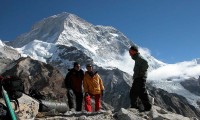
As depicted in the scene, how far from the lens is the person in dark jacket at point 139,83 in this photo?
12.7 metres

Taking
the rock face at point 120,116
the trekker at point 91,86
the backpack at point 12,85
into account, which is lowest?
the rock face at point 120,116

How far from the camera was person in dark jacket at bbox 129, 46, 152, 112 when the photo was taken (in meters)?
12.7

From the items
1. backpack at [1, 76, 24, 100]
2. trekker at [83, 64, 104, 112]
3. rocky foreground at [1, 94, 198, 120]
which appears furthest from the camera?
trekker at [83, 64, 104, 112]

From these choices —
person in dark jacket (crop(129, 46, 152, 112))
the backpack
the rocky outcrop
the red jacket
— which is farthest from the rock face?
the backpack

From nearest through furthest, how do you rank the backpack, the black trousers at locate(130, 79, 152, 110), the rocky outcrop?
the backpack, the rocky outcrop, the black trousers at locate(130, 79, 152, 110)

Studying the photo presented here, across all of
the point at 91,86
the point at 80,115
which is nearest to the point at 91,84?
the point at 91,86

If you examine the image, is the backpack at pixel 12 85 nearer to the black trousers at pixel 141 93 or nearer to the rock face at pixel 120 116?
the rock face at pixel 120 116

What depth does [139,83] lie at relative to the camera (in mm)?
12797

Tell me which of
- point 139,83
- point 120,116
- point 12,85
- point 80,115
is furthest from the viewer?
point 139,83

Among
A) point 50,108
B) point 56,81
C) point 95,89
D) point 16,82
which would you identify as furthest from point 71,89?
point 56,81

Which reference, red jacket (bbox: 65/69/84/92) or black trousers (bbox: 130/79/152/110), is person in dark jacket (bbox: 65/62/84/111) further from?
black trousers (bbox: 130/79/152/110)

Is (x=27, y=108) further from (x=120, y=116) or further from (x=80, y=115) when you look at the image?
(x=120, y=116)

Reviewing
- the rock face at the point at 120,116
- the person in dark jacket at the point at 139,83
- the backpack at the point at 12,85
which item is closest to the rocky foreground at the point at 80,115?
the rock face at the point at 120,116

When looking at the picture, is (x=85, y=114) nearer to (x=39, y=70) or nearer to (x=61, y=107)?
(x=61, y=107)
